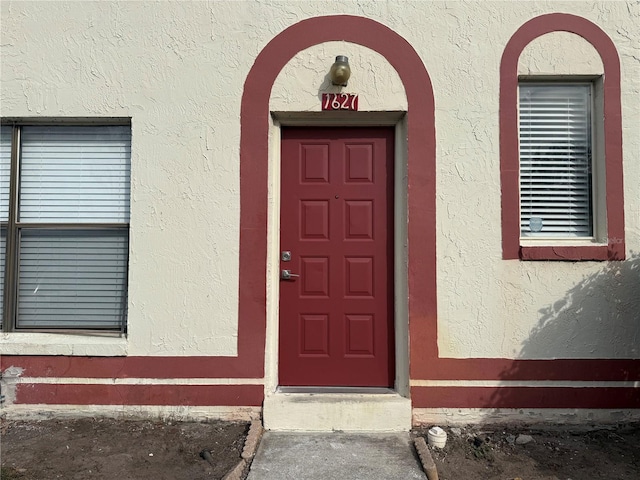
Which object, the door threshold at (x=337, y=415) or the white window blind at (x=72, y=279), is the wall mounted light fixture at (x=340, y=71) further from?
the door threshold at (x=337, y=415)

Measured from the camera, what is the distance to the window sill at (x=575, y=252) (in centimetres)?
386

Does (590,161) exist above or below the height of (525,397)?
above

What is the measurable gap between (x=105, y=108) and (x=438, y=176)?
114 inches

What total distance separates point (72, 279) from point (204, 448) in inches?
74.5

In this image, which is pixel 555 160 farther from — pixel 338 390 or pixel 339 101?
pixel 338 390

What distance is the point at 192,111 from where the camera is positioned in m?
3.99

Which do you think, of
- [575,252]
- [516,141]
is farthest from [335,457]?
[516,141]

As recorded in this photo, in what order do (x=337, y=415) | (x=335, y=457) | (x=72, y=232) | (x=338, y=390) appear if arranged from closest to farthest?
(x=335, y=457), (x=337, y=415), (x=338, y=390), (x=72, y=232)

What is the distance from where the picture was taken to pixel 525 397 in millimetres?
3848

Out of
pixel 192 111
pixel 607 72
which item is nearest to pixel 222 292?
pixel 192 111

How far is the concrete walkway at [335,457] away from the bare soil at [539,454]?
26 cm

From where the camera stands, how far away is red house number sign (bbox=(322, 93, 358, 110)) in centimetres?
392

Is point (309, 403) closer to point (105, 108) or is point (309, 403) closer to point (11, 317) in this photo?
point (11, 317)

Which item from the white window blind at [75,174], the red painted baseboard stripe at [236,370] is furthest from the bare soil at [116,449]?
the white window blind at [75,174]
